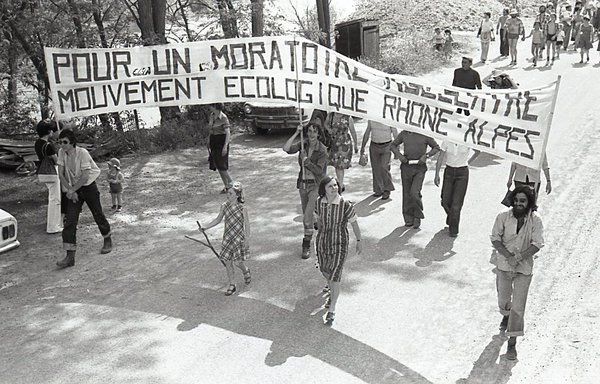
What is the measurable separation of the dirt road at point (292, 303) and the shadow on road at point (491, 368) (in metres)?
0.02

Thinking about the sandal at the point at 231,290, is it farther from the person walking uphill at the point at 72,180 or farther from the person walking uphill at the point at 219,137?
the person walking uphill at the point at 219,137

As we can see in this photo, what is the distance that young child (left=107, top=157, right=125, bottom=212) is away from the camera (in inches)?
479

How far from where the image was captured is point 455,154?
1032 centimetres

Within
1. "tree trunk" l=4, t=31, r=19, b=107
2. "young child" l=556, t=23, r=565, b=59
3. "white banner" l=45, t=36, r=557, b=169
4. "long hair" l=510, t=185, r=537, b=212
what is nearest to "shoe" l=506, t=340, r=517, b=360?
"long hair" l=510, t=185, r=537, b=212

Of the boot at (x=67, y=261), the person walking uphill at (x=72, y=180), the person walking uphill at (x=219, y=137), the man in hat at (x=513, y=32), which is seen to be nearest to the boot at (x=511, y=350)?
the person walking uphill at (x=72, y=180)

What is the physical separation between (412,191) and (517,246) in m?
3.68

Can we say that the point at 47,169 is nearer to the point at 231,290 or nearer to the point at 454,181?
the point at 231,290

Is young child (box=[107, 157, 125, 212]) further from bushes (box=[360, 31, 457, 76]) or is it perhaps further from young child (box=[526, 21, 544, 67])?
young child (box=[526, 21, 544, 67])

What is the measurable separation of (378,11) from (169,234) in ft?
80.0

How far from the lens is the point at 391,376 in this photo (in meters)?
7.00

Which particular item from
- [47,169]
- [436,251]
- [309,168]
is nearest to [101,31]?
[47,169]

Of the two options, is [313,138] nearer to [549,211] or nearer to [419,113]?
[419,113]

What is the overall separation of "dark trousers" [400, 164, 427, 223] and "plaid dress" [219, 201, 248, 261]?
3.05m

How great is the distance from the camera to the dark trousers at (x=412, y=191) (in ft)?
35.5
